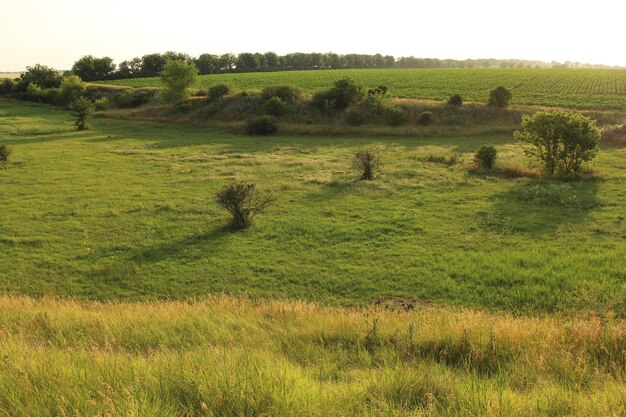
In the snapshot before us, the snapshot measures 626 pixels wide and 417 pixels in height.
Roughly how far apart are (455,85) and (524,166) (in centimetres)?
4578

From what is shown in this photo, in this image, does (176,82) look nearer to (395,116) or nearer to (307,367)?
(395,116)

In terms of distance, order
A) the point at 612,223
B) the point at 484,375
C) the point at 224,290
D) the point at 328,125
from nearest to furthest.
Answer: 1. the point at 484,375
2. the point at 224,290
3. the point at 612,223
4. the point at 328,125

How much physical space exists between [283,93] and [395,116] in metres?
14.3

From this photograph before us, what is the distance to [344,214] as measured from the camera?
18.4 metres

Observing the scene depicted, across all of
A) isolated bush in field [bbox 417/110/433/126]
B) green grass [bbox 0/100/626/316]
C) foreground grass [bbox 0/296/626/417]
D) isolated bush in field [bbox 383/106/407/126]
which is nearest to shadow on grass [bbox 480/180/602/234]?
green grass [bbox 0/100/626/316]

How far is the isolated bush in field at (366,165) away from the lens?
23953 millimetres

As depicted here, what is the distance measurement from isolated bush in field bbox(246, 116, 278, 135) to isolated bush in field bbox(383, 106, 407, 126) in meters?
11.8

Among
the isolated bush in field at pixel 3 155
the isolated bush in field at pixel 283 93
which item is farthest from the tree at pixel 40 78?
the isolated bush in field at pixel 3 155

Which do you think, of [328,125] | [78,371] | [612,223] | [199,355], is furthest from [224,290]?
[328,125]

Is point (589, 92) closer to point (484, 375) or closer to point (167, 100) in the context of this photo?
point (167, 100)

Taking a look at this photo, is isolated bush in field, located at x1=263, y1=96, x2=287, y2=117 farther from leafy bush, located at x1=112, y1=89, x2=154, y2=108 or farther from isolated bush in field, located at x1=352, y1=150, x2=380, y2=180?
leafy bush, located at x1=112, y1=89, x2=154, y2=108

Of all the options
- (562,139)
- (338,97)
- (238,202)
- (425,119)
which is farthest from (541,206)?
(338,97)

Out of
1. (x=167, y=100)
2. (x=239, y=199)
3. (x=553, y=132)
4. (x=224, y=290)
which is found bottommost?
(x=224, y=290)

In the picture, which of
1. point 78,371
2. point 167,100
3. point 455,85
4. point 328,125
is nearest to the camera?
point 78,371
